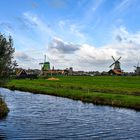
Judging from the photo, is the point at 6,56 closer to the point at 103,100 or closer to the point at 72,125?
the point at 72,125

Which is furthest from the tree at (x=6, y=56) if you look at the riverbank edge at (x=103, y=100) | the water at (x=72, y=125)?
the riverbank edge at (x=103, y=100)

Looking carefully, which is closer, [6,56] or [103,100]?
[6,56]

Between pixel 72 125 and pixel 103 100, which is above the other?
pixel 103 100

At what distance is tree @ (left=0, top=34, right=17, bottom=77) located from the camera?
4808 cm

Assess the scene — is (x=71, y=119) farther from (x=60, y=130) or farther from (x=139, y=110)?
(x=139, y=110)

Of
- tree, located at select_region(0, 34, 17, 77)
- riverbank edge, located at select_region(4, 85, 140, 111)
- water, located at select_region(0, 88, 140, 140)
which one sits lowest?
water, located at select_region(0, 88, 140, 140)

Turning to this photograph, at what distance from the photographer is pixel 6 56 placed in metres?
48.5

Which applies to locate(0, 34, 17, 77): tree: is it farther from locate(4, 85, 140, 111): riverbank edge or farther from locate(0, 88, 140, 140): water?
locate(4, 85, 140, 111): riverbank edge

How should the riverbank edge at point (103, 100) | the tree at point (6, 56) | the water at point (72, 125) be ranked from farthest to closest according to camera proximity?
the riverbank edge at point (103, 100) < the tree at point (6, 56) < the water at point (72, 125)

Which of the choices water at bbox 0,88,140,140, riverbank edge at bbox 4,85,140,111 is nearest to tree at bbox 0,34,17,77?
water at bbox 0,88,140,140

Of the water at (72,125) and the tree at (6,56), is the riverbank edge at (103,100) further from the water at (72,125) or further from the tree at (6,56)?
the tree at (6,56)

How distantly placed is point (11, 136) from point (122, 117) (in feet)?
60.6

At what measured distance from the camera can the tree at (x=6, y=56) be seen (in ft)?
158

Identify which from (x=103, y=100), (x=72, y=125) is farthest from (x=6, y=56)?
(x=103, y=100)
